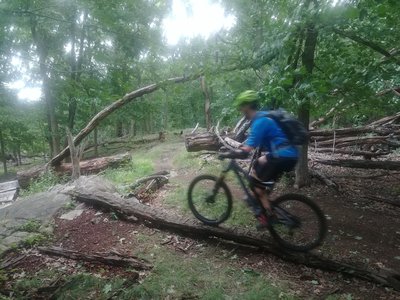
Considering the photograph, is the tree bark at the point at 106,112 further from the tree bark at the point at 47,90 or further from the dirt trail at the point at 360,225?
the dirt trail at the point at 360,225

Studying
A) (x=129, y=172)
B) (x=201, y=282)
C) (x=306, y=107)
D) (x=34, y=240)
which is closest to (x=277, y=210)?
(x=201, y=282)

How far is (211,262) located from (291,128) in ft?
7.96

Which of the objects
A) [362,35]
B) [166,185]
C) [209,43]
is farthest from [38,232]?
[362,35]

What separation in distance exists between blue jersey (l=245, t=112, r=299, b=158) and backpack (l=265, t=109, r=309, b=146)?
0.16 ft

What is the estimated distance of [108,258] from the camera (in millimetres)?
5008

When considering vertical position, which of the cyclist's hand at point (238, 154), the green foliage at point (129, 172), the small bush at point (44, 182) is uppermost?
the cyclist's hand at point (238, 154)

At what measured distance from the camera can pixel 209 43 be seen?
7465 millimetres

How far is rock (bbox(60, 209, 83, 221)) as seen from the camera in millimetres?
6766

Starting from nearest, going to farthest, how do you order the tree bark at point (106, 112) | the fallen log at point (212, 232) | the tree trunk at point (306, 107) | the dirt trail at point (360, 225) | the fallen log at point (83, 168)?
the fallen log at point (212, 232) < the dirt trail at point (360, 225) < the tree trunk at point (306, 107) < the tree bark at point (106, 112) < the fallen log at point (83, 168)

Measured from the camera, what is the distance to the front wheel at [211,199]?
5711 mm

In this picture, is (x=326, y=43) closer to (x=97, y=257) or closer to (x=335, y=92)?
(x=335, y=92)

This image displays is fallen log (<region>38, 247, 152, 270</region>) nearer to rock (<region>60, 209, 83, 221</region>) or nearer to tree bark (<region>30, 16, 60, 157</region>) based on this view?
rock (<region>60, 209, 83, 221</region>)

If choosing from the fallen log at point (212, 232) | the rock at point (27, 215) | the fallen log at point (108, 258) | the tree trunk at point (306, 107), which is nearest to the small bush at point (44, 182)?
the rock at point (27, 215)

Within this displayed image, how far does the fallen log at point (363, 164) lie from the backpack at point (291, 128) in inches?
215
